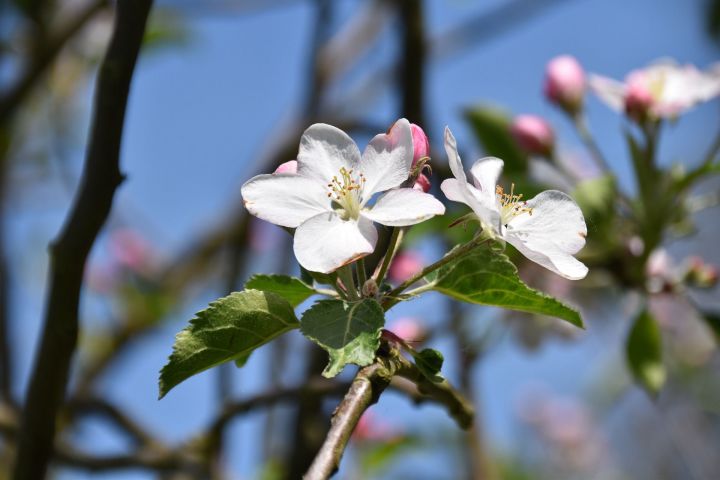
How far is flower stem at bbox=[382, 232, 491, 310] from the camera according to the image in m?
0.78

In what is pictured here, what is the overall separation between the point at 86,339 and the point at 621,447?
11.7ft

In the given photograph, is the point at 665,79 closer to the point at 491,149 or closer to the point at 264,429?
the point at 491,149

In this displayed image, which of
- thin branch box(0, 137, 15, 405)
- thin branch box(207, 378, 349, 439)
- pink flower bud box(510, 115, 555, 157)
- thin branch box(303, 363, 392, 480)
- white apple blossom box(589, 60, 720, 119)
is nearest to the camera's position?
thin branch box(303, 363, 392, 480)

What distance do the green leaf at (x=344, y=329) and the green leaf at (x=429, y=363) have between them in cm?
6

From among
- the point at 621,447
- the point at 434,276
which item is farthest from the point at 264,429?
the point at 621,447

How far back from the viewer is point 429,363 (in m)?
0.74

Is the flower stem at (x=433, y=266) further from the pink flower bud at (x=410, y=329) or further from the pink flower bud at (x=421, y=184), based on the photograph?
the pink flower bud at (x=410, y=329)

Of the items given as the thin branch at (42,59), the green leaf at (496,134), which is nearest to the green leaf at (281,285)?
the green leaf at (496,134)

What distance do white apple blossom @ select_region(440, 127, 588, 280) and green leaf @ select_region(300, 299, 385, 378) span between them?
5.0 inches

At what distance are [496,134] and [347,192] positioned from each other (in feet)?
3.37

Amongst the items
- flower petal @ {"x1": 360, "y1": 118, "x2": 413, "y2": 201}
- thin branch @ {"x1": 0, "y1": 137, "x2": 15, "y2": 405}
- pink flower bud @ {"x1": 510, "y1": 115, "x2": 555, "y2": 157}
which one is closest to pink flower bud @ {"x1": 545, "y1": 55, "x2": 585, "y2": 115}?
pink flower bud @ {"x1": 510, "y1": 115, "x2": 555, "y2": 157}

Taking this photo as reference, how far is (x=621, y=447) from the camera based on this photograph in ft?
17.7

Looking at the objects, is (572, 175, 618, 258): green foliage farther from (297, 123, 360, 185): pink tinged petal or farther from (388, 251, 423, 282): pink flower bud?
(297, 123, 360, 185): pink tinged petal

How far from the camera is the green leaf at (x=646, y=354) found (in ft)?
4.44
